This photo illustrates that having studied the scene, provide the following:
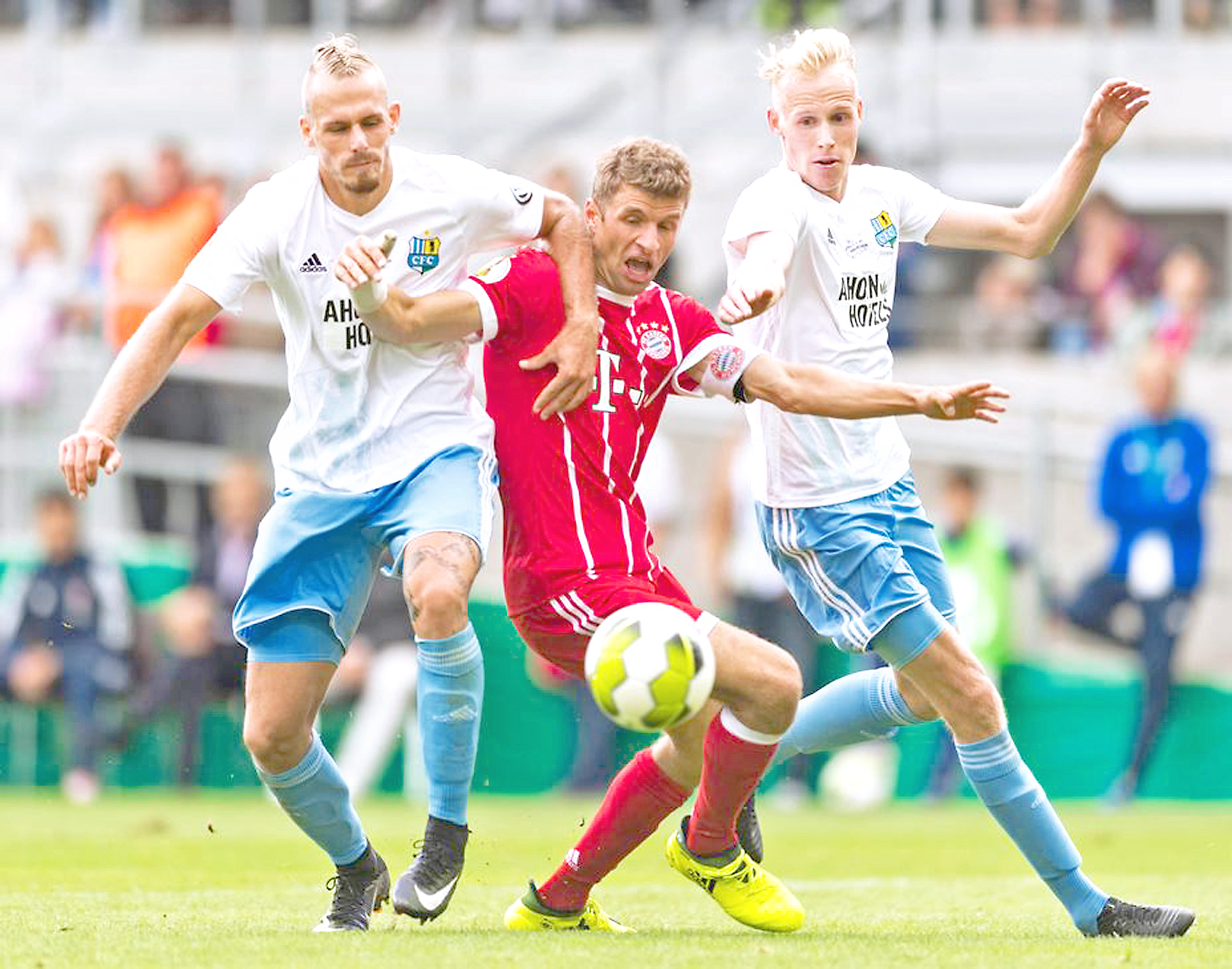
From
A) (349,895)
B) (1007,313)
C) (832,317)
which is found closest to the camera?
(349,895)

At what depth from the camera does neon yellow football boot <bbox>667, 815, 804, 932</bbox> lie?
7766 mm

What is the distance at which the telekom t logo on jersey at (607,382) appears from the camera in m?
7.66

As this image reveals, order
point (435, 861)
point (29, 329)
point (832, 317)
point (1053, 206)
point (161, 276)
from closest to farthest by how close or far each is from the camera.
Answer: point (435, 861) < point (832, 317) < point (1053, 206) < point (161, 276) < point (29, 329)

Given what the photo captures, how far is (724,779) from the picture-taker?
25.2 ft

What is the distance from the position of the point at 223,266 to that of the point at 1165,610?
27.6ft

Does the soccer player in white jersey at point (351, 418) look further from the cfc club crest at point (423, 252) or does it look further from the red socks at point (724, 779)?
the red socks at point (724, 779)

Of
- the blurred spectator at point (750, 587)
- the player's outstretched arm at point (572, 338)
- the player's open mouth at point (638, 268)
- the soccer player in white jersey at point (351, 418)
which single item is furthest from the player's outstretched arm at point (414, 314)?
the blurred spectator at point (750, 587)

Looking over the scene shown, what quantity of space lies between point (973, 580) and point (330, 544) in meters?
7.87

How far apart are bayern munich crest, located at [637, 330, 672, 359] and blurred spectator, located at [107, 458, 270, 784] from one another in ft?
25.2

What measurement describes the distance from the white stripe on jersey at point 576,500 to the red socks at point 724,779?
60 cm

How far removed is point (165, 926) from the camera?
781 centimetres

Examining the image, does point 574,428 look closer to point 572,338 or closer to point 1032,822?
point 572,338

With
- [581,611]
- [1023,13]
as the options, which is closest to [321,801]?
[581,611]

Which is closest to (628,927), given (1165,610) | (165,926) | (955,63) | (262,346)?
(165,926)
